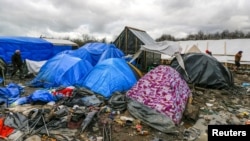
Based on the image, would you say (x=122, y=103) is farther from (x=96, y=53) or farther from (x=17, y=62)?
(x=17, y=62)

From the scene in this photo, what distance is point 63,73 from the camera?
9133 millimetres

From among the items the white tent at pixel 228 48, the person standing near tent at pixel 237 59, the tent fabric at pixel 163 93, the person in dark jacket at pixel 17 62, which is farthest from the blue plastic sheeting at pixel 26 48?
the white tent at pixel 228 48

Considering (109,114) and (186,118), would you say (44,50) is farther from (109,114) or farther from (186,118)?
(186,118)

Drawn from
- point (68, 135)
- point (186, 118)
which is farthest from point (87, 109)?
point (186, 118)

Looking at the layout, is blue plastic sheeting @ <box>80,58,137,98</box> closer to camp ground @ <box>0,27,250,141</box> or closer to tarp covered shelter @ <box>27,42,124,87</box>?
camp ground @ <box>0,27,250,141</box>

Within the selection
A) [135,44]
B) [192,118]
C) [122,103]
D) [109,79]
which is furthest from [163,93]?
[135,44]

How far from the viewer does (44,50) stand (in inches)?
637

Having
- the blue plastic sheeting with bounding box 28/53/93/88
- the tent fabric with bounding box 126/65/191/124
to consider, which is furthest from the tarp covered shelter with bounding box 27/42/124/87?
the tent fabric with bounding box 126/65/191/124

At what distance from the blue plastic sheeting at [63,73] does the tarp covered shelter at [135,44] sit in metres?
4.64

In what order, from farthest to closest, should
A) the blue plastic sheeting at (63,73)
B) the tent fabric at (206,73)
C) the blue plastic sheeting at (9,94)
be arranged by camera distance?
the tent fabric at (206,73)
the blue plastic sheeting at (63,73)
the blue plastic sheeting at (9,94)

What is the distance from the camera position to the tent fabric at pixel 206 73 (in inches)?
380

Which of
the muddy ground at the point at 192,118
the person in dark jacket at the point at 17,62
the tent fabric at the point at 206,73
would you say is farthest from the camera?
the person in dark jacket at the point at 17,62

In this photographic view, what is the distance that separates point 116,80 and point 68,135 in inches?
132

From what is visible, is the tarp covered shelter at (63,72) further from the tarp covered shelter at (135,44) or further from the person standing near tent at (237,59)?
the person standing near tent at (237,59)
